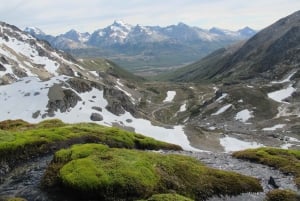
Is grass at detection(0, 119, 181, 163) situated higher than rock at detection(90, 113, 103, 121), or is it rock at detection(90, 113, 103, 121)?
rock at detection(90, 113, 103, 121)

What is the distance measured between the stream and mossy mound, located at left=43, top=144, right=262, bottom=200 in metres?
0.87

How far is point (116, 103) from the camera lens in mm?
181375

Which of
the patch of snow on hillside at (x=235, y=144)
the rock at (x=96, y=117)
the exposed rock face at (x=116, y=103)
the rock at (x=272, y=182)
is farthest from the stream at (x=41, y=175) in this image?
the exposed rock face at (x=116, y=103)

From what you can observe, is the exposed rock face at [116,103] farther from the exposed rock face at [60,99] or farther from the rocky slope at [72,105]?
the exposed rock face at [60,99]

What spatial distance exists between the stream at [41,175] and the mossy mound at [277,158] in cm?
80

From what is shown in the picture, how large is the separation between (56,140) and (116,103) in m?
141

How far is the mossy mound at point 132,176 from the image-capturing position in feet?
90.9

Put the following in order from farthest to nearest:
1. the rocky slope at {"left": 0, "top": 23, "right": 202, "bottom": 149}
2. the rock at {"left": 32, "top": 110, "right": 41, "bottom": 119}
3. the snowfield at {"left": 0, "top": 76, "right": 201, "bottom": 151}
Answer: the rocky slope at {"left": 0, "top": 23, "right": 202, "bottom": 149} → the rock at {"left": 32, "top": 110, "right": 41, "bottom": 119} → the snowfield at {"left": 0, "top": 76, "right": 201, "bottom": 151}

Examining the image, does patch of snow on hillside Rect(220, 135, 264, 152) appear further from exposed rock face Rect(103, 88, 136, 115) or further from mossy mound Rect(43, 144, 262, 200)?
mossy mound Rect(43, 144, 262, 200)

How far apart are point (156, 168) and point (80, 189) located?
6.78 metres

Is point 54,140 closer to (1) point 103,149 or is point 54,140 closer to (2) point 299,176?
(1) point 103,149

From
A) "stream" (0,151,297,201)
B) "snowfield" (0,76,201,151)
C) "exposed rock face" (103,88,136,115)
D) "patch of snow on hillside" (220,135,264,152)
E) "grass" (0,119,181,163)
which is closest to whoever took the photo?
"stream" (0,151,297,201)

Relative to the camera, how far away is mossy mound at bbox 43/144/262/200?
27.7m

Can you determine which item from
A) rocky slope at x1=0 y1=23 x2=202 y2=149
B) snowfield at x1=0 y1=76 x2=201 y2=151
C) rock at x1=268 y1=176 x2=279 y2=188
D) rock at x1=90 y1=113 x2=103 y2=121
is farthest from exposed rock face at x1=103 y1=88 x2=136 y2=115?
rock at x1=268 y1=176 x2=279 y2=188
